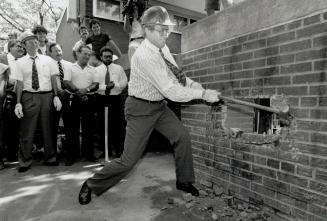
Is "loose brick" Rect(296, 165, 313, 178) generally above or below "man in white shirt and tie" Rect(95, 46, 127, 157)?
below

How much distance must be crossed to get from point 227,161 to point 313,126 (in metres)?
1.13

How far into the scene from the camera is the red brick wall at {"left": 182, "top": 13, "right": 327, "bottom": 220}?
2289 mm

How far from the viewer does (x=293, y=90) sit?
8.20 ft

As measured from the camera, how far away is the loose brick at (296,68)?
Answer: 93.1 inches

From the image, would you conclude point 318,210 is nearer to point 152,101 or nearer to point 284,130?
point 284,130

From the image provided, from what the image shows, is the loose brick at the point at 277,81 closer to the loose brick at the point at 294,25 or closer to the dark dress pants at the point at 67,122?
the loose brick at the point at 294,25

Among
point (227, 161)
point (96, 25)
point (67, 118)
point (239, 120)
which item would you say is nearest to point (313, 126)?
point (227, 161)

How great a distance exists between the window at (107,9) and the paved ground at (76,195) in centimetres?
675

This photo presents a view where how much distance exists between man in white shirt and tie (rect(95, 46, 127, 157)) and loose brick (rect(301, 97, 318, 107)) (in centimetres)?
372

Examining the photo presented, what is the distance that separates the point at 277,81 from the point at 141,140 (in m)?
1.44

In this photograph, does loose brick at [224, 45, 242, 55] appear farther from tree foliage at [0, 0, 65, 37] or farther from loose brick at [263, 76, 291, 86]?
tree foliage at [0, 0, 65, 37]

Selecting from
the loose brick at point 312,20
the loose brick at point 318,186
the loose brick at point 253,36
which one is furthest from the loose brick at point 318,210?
the loose brick at point 253,36

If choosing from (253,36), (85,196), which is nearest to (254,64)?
(253,36)

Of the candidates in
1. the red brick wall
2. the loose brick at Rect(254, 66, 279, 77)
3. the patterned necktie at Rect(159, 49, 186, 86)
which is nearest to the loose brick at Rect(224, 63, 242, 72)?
the red brick wall
